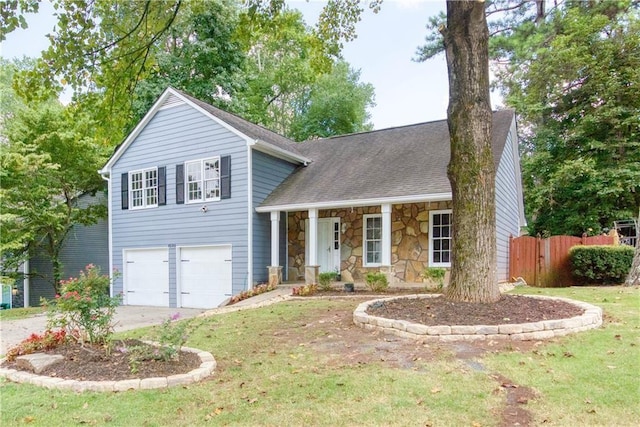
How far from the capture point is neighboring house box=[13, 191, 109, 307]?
17.2 metres

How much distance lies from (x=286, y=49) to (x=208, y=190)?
16.7m

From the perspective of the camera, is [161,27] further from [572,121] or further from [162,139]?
[572,121]

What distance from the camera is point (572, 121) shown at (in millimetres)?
16922

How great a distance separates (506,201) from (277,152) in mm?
7212

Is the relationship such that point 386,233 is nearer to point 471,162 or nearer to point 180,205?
point 471,162

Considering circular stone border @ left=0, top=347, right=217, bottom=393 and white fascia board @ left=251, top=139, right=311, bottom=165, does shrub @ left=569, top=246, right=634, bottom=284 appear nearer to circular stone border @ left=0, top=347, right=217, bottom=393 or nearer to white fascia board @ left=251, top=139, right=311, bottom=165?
white fascia board @ left=251, top=139, right=311, bottom=165

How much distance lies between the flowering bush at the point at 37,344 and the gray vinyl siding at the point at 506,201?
9317mm

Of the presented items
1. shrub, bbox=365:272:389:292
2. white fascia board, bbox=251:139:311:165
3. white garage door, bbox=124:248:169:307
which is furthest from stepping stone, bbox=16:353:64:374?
white garage door, bbox=124:248:169:307

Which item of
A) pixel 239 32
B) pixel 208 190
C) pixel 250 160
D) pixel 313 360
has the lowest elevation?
pixel 313 360

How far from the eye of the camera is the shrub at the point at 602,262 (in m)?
10.9

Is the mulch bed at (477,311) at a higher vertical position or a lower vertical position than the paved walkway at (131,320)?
higher

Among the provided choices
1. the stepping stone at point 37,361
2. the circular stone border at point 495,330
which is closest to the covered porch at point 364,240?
the circular stone border at point 495,330

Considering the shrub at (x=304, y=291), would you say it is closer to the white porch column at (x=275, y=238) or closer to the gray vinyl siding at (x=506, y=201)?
the white porch column at (x=275, y=238)

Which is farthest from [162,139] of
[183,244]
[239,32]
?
[239,32]
